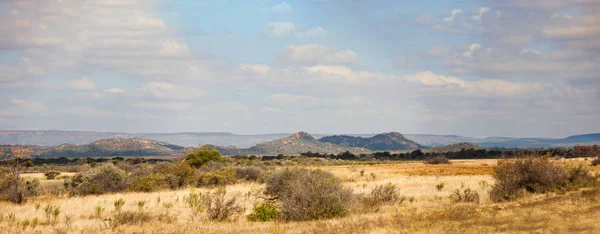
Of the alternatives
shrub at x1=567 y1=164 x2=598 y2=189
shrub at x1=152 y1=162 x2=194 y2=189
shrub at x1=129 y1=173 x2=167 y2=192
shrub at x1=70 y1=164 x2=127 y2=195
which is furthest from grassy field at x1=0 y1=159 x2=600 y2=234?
shrub at x1=152 y1=162 x2=194 y2=189

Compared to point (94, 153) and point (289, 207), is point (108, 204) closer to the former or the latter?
point (289, 207)

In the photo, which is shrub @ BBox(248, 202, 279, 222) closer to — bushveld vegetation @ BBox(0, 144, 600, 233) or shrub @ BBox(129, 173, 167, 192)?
bushveld vegetation @ BBox(0, 144, 600, 233)

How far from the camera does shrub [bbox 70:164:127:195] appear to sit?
32.0m

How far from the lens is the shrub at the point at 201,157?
49237 mm

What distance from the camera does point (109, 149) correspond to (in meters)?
163

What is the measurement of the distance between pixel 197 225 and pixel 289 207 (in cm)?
306

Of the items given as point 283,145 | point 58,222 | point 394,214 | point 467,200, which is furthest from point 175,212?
point 283,145

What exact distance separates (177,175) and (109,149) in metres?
136

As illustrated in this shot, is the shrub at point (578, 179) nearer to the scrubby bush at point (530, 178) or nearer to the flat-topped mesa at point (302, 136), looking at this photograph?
the scrubby bush at point (530, 178)

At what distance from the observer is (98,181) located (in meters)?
32.9

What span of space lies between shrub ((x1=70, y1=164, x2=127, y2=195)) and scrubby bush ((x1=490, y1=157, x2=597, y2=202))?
22589mm

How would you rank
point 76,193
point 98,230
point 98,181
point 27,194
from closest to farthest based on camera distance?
point 98,230
point 27,194
point 76,193
point 98,181

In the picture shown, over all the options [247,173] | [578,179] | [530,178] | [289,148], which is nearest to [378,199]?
[530,178]

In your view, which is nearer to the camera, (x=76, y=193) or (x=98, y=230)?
(x=98, y=230)
